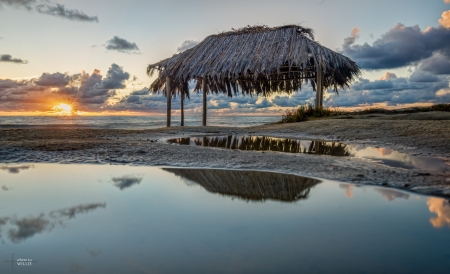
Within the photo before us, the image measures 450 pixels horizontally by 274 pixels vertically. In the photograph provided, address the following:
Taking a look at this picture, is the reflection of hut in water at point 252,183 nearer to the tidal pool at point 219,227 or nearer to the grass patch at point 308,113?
the tidal pool at point 219,227

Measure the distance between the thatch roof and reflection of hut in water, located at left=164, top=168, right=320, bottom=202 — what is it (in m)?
8.49

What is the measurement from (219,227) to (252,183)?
3.48ft

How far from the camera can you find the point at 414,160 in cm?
397

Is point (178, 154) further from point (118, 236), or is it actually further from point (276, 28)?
point (276, 28)

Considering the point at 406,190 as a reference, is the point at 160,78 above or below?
above

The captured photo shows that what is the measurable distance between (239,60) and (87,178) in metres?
9.78

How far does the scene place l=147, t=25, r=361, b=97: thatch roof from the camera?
37.2ft

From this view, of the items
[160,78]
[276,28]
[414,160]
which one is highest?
[276,28]

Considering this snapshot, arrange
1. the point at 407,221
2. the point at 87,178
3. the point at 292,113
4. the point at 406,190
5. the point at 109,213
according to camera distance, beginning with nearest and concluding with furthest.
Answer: the point at 407,221, the point at 109,213, the point at 406,190, the point at 87,178, the point at 292,113

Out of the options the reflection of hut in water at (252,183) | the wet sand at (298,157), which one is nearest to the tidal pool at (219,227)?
the reflection of hut in water at (252,183)

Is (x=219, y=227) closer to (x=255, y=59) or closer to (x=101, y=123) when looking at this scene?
(x=255, y=59)

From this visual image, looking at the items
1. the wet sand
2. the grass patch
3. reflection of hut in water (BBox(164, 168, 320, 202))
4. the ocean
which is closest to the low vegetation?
the grass patch

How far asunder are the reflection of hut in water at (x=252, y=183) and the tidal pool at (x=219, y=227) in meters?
0.01

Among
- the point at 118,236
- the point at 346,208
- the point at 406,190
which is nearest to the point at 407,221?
the point at 346,208
